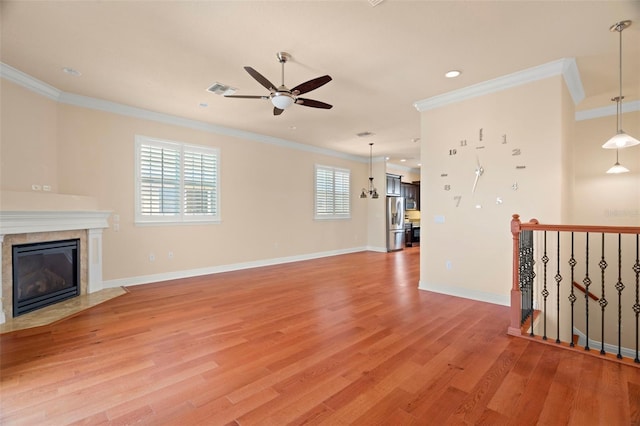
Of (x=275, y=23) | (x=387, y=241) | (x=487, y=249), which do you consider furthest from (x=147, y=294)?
(x=387, y=241)

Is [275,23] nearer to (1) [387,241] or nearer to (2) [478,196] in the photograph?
(2) [478,196]

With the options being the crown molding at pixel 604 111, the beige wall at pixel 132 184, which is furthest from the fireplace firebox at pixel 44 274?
the crown molding at pixel 604 111

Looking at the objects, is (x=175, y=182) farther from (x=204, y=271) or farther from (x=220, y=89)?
(x=220, y=89)

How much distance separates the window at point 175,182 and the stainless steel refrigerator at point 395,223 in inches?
217

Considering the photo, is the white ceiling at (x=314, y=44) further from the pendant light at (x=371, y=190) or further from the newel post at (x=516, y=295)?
the pendant light at (x=371, y=190)

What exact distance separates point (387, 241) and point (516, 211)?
217 inches

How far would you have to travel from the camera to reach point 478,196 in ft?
13.8

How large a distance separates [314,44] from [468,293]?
3978 millimetres

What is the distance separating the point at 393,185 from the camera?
9.74m

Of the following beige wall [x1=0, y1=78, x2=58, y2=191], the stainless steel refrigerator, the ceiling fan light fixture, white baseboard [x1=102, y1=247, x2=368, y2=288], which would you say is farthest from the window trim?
beige wall [x1=0, y1=78, x2=58, y2=191]

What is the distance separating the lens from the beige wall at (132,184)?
3951 mm

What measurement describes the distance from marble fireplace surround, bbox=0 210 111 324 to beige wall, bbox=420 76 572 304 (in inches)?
208

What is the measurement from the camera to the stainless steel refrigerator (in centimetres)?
934

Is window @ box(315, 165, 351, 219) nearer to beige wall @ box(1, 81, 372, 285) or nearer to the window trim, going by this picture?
the window trim
